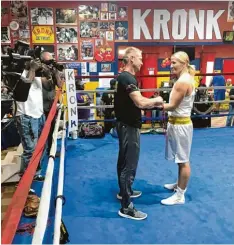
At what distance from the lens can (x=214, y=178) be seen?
3.02 m

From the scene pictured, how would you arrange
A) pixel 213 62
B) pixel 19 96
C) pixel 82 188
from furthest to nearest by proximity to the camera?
pixel 213 62, pixel 82 188, pixel 19 96

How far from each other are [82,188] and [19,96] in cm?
159

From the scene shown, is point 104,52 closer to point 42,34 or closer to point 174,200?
point 42,34

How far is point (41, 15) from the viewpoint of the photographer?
6.93 meters

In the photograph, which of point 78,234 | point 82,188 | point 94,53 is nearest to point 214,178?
point 82,188

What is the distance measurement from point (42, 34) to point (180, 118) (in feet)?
18.1

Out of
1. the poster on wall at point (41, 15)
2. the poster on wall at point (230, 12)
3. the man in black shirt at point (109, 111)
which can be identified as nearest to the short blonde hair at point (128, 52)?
the man in black shirt at point (109, 111)

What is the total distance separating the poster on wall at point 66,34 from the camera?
704 cm

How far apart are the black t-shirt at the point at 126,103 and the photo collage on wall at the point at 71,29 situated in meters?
5.25

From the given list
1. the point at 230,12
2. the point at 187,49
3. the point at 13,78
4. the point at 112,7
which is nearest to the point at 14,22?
the point at 112,7

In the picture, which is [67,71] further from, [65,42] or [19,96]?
[65,42]

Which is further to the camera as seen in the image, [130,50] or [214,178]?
[214,178]

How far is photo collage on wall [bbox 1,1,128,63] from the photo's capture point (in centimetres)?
688

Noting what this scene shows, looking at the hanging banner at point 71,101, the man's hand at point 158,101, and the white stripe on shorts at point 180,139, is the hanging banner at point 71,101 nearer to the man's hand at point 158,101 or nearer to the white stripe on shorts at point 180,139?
the white stripe on shorts at point 180,139
